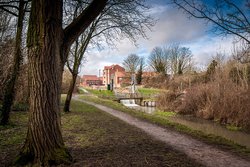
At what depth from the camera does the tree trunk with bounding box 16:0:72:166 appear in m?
5.59

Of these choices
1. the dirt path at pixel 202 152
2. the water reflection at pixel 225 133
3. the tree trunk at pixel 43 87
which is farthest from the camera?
the water reflection at pixel 225 133

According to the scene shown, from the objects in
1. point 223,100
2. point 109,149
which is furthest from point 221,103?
point 109,149

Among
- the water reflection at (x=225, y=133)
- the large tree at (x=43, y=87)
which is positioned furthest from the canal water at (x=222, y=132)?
the large tree at (x=43, y=87)

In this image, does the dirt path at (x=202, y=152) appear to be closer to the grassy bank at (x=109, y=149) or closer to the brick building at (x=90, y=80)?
the grassy bank at (x=109, y=149)

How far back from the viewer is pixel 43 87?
5.59 meters

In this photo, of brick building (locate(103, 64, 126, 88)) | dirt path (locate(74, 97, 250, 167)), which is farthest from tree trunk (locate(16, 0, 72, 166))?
brick building (locate(103, 64, 126, 88))

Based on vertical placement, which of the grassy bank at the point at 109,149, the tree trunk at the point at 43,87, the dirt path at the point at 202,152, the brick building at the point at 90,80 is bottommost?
the dirt path at the point at 202,152

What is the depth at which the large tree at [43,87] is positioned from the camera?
18.3 feet

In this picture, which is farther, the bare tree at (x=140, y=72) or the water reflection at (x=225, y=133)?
the bare tree at (x=140, y=72)

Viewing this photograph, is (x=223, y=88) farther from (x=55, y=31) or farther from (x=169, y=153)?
(x=55, y=31)

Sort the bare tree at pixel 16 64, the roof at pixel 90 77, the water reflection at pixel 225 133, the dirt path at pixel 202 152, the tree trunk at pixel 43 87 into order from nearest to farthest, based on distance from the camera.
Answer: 1. the tree trunk at pixel 43 87
2. the dirt path at pixel 202 152
3. the bare tree at pixel 16 64
4. the water reflection at pixel 225 133
5. the roof at pixel 90 77

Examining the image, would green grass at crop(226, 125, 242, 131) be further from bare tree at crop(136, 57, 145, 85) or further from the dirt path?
bare tree at crop(136, 57, 145, 85)

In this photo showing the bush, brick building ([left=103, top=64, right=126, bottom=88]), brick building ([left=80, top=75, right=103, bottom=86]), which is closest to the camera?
the bush

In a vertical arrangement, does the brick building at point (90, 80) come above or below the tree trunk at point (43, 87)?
above
